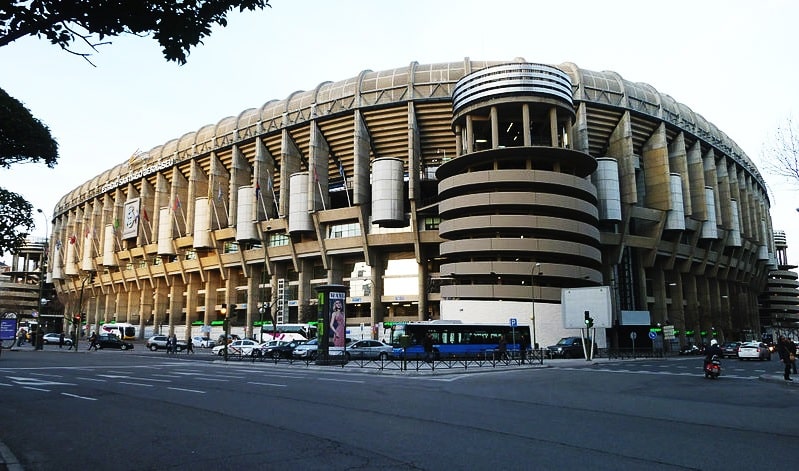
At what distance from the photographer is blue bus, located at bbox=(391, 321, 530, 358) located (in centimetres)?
4056

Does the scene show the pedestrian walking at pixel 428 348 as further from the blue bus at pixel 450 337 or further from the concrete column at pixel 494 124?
the concrete column at pixel 494 124

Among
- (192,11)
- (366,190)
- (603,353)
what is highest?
(366,190)

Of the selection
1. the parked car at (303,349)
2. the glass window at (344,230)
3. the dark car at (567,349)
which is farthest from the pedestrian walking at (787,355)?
the glass window at (344,230)

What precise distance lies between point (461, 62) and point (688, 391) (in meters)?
59.6

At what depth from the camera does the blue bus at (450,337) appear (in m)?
40.6

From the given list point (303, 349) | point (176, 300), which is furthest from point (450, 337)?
point (176, 300)

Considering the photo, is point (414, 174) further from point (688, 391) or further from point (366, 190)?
point (688, 391)

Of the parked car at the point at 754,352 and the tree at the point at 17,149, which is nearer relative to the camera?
the tree at the point at 17,149

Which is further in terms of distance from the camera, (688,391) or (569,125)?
(569,125)

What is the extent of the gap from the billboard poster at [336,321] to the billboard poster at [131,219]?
72.0 m

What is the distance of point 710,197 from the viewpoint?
7925 centimetres

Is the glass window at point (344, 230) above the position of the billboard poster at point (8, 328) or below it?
above

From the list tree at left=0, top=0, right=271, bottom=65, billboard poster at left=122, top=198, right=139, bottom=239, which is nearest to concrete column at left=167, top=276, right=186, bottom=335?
billboard poster at left=122, top=198, right=139, bottom=239

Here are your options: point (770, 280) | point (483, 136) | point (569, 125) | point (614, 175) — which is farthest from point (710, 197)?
point (770, 280)
